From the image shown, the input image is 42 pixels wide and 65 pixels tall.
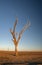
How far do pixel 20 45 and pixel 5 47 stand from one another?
0.37 meters

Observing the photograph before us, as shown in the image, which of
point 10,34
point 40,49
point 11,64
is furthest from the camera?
point 10,34

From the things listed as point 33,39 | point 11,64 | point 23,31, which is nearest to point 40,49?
point 33,39

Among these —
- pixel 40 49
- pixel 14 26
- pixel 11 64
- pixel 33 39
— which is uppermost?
pixel 14 26

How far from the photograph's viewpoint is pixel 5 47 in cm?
362

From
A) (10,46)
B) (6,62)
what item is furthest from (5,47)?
(6,62)

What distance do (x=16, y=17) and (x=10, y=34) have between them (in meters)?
0.52

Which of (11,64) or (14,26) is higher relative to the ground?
(14,26)

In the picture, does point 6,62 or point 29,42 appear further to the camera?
point 29,42

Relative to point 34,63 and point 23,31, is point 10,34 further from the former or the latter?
point 34,63

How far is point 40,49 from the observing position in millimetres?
3543

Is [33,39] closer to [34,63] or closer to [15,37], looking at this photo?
[15,37]

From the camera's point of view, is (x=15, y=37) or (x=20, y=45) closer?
(x=20, y=45)

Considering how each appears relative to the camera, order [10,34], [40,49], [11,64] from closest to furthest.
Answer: [11,64]
[40,49]
[10,34]

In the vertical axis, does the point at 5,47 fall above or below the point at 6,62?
above
